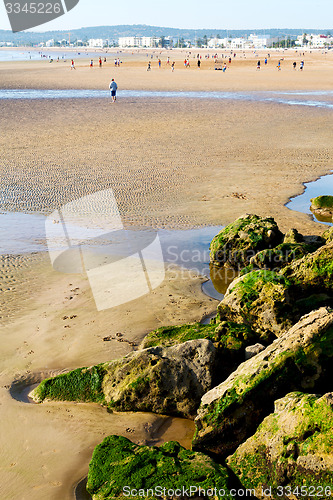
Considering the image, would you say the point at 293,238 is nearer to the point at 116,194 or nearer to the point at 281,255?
the point at 281,255

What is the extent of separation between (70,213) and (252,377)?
8779 mm

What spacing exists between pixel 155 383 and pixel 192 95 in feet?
118

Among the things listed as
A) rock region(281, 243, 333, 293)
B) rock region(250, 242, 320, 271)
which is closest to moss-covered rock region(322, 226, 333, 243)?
rock region(250, 242, 320, 271)

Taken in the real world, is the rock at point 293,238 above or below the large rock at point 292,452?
below

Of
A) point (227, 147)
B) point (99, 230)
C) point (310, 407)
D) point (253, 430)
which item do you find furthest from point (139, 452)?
point (227, 147)

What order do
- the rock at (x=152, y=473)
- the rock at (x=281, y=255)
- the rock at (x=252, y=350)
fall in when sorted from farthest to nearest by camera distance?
the rock at (x=281, y=255), the rock at (x=252, y=350), the rock at (x=152, y=473)

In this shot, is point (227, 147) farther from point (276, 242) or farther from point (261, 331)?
point (261, 331)

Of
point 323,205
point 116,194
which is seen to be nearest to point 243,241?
point 323,205

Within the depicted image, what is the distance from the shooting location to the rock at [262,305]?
24.5 ft

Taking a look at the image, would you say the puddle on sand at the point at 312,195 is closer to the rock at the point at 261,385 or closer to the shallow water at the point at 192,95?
the rock at the point at 261,385

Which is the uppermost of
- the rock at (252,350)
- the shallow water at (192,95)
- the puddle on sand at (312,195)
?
the rock at (252,350)

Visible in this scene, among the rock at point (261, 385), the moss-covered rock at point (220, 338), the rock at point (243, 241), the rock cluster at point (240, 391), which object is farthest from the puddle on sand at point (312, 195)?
the rock at point (261, 385)

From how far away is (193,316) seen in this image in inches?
348

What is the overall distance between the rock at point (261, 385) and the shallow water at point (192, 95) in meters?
30.8
